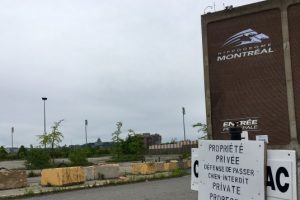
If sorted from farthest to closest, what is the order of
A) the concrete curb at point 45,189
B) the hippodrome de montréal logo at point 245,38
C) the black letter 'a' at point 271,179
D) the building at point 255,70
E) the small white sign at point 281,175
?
the hippodrome de montréal logo at point 245,38
the building at point 255,70
the concrete curb at point 45,189
the black letter 'a' at point 271,179
the small white sign at point 281,175

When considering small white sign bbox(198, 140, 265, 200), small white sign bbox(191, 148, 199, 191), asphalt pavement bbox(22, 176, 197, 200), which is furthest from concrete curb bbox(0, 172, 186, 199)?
small white sign bbox(198, 140, 265, 200)

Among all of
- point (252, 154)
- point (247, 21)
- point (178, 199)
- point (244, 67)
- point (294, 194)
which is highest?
point (247, 21)

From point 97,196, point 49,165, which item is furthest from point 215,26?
point 97,196

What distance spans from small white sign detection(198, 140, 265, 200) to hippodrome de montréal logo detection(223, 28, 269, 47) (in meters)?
38.4

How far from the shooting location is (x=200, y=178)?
5105 mm

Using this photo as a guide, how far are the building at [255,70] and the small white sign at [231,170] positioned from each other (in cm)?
3538

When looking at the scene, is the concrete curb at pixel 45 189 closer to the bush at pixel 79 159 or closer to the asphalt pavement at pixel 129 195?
the asphalt pavement at pixel 129 195

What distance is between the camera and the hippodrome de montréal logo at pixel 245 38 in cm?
4222

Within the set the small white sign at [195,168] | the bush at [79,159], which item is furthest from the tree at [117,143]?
the small white sign at [195,168]

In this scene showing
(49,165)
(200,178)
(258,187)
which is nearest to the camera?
(258,187)

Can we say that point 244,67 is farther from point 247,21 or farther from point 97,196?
point 97,196

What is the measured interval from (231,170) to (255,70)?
125 ft

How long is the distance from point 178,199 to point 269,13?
30255 mm

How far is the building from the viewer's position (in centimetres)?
4053
